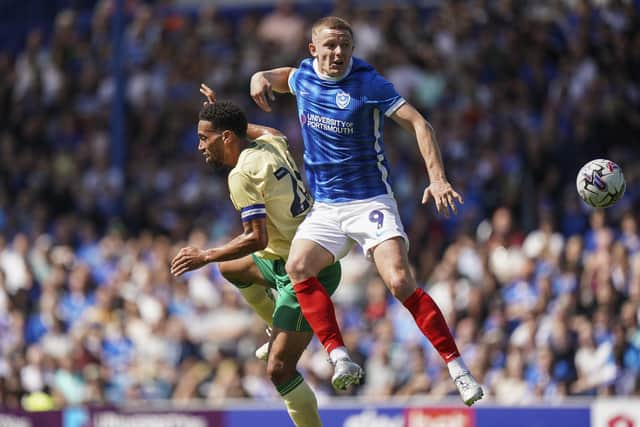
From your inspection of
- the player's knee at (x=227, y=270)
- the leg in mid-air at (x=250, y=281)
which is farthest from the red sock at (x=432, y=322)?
the player's knee at (x=227, y=270)

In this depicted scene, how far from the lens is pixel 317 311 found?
7.74 metres

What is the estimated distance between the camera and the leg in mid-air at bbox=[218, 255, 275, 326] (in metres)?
8.54

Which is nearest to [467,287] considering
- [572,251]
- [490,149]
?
[572,251]

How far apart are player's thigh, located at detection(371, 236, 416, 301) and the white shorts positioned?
6 centimetres

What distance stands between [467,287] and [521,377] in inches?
53.8

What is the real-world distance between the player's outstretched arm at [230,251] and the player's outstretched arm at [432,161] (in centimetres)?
108

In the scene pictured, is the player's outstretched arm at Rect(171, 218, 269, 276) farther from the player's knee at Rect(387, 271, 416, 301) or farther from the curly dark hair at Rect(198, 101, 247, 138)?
the player's knee at Rect(387, 271, 416, 301)

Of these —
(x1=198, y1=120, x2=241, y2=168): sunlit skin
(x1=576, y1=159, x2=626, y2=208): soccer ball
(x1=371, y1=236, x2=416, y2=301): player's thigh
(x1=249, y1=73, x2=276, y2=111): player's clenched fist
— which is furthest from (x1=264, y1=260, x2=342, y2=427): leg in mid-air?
(x1=576, y1=159, x2=626, y2=208): soccer ball

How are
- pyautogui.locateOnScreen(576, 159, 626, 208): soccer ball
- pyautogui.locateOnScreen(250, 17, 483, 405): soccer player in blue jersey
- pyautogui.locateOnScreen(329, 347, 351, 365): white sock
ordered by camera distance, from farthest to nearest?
pyautogui.locateOnScreen(576, 159, 626, 208): soccer ball < pyautogui.locateOnScreen(250, 17, 483, 405): soccer player in blue jersey < pyautogui.locateOnScreen(329, 347, 351, 365): white sock

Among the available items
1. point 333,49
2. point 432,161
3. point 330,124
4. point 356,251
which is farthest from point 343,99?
point 356,251

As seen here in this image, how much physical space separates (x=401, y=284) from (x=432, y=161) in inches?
30.8

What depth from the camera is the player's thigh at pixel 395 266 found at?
7625mm

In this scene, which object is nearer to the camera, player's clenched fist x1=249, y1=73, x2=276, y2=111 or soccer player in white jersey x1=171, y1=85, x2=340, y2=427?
soccer player in white jersey x1=171, y1=85, x2=340, y2=427

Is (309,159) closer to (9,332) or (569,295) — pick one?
(569,295)
